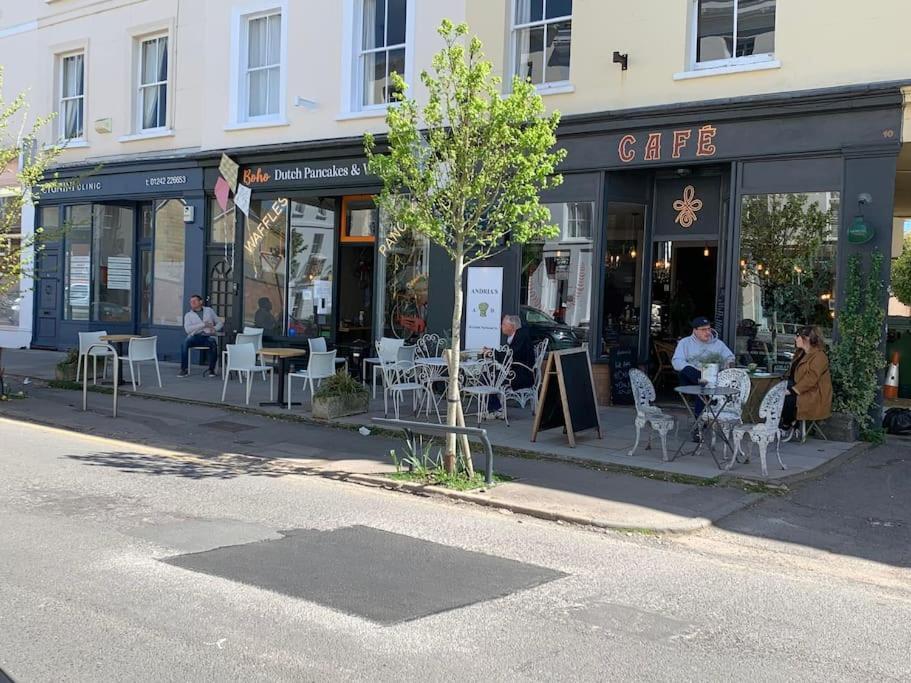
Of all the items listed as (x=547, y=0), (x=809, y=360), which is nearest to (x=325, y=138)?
(x=547, y=0)

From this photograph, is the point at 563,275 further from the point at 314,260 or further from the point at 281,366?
the point at 314,260

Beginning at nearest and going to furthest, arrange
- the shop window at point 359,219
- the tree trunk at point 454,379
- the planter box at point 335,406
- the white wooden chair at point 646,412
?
the tree trunk at point 454,379
the white wooden chair at point 646,412
the planter box at point 335,406
the shop window at point 359,219

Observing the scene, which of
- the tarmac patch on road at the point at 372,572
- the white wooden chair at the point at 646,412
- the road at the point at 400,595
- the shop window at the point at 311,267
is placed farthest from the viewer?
the shop window at the point at 311,267

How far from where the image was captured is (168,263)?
19.2 meters

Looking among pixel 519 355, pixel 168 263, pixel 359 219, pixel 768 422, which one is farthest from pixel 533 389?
pixel 168 263

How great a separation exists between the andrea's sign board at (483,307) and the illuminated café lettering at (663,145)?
2812 millimetres

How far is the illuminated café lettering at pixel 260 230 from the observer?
57.4ft

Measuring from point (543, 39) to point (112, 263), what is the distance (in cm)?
1217

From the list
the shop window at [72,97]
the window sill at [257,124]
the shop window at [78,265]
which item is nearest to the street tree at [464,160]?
the window sill at [257,124]

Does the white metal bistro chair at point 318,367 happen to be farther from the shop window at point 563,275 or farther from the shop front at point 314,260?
the shop window at point 563,275

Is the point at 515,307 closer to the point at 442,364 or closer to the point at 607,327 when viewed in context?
the point at 607,327

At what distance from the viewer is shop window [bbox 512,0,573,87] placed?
13.5 metres

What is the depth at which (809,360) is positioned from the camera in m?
10.3

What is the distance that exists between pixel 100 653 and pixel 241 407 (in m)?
9.03
